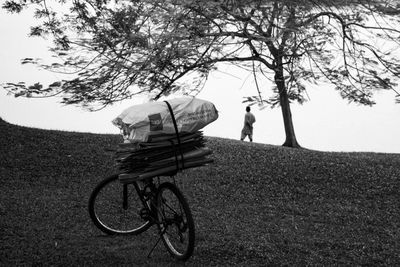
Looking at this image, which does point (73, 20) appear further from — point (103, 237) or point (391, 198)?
point (391, 198)

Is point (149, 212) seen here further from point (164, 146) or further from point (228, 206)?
point (228, 206)

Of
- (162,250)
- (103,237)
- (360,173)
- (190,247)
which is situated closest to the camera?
(190,247)

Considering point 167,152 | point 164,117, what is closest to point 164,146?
point 167,152

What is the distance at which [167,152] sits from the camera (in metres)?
6.64

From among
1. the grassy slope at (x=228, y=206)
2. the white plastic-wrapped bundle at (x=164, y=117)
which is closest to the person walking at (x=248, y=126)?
the grassy slope at (x=228, y=206)

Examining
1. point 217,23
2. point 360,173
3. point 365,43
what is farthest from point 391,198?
point 217,23

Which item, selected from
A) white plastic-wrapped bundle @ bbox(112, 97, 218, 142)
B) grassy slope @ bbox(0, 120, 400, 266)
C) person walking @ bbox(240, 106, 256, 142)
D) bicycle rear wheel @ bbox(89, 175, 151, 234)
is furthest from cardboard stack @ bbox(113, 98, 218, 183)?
person walking @ bbox(240, 106, 256, 142)

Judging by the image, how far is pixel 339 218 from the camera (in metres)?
10.5

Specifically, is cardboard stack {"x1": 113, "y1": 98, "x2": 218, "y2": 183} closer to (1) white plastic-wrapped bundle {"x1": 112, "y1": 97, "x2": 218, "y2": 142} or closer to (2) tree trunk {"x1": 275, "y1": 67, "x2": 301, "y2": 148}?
(1) white plastic-wrapped bundle {"x1": 112, "y1": 97, "x2": 218, "y2": 142}

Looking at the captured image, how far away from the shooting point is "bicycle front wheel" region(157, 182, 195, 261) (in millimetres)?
6277

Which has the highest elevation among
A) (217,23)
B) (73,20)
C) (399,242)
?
(73,20)

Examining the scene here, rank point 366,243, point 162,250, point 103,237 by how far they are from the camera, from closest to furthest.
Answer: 1. point 162,250
2. point 103,237
3. point 366,243

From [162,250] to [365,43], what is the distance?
20.9 ft

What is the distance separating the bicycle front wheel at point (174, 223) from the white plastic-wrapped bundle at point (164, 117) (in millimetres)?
704
